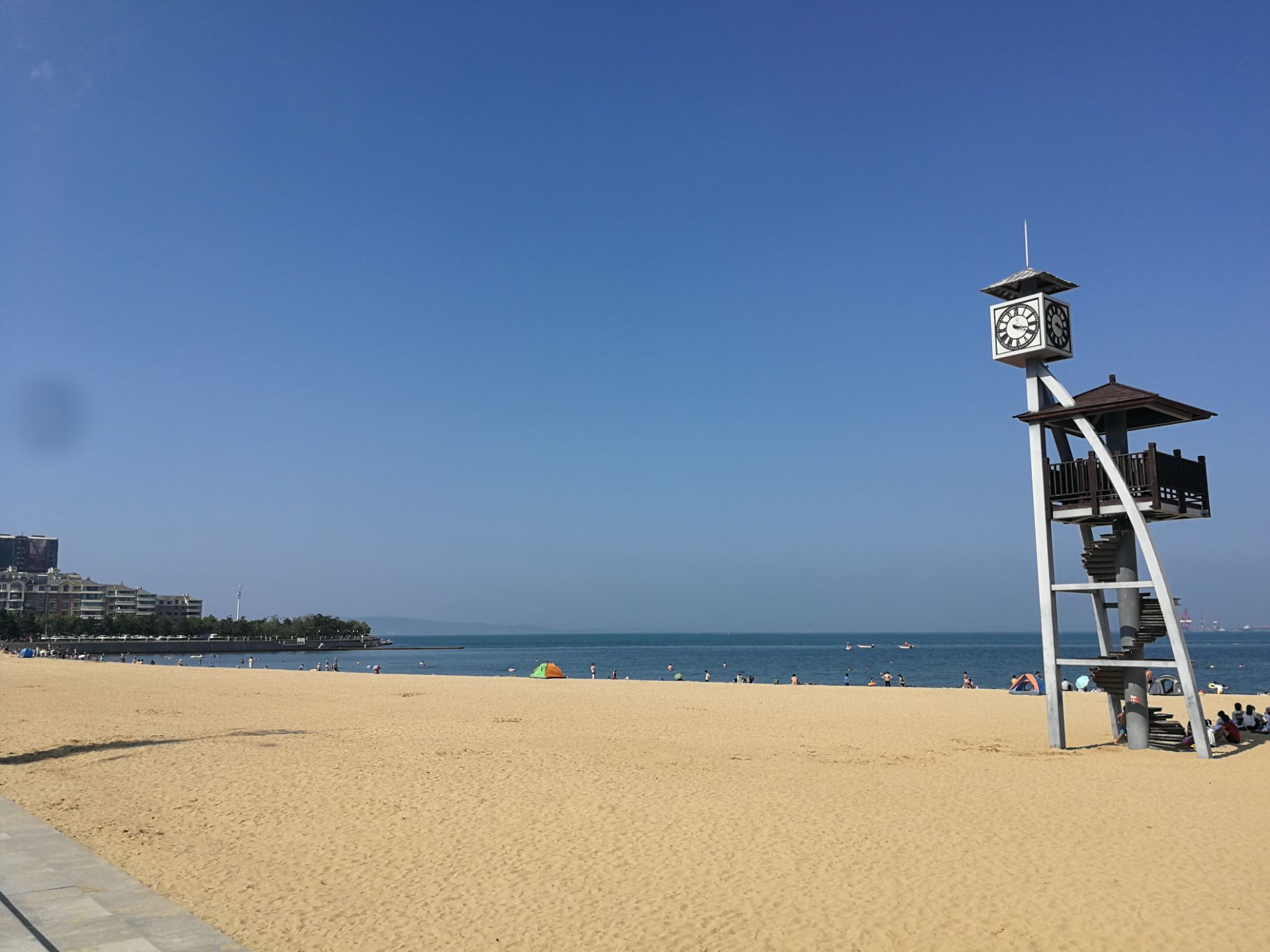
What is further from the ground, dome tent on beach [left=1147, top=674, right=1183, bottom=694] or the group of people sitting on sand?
dome tent on beach [left=1147, top=674, right=1183, bottom=694]

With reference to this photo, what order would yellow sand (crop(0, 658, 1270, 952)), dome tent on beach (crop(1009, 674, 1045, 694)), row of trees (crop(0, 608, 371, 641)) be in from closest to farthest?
1. yellow sand (crop(0, 658, 1270, 952))
2. dome tent on beach (crop(1009, 674, 1045, 694))
3. row of trees (crop(0, 608, 371, 641))

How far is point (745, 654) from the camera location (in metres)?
157

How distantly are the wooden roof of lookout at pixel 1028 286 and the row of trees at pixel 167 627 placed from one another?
142m

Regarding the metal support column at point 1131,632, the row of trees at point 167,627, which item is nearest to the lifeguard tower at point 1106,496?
the metal support column at point 1131,632

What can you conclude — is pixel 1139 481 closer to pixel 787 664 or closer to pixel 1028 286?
pixel 1028 286

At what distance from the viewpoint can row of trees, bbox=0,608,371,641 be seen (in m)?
129

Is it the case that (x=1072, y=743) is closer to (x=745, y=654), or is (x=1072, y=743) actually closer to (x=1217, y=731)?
(x=1217, y=731)

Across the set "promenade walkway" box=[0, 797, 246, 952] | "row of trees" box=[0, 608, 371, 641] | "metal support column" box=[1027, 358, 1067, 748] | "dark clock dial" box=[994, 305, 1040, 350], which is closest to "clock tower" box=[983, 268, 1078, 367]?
"dark clock dial" box=[994, 305, 1040, 350]

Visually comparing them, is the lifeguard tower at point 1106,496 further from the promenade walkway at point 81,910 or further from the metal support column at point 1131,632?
the promenade walkway at point 81,910

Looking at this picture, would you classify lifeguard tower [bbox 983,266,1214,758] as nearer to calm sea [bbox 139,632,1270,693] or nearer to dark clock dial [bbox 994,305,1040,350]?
dark clock dial [bbox 994,305,1040,350]

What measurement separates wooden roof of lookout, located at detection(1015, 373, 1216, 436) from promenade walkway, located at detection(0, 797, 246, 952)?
19.8 meters

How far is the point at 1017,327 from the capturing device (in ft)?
71.5

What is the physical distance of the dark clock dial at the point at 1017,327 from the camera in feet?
70.6

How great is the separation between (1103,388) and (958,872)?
1486 centimetres
